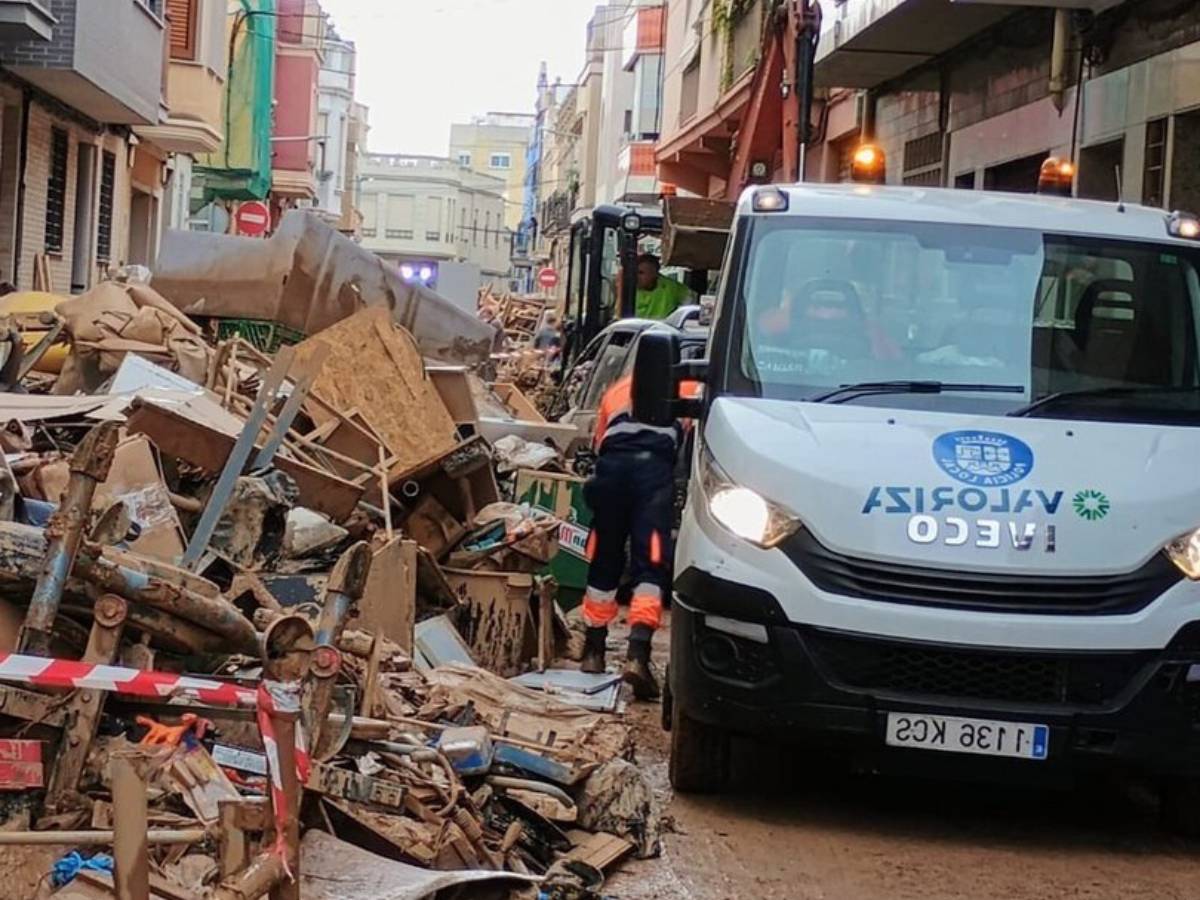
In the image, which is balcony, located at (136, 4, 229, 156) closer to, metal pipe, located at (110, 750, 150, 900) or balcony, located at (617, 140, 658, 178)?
balcony, located at (617, 140, 658, 178)

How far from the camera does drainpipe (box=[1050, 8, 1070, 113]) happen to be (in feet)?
49.2

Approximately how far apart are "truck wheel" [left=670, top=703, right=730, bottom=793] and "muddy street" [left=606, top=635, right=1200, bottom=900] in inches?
2.6

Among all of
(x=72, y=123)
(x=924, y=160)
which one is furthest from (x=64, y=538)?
(x=72, y=123)

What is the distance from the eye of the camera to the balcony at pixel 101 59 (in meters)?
19.5

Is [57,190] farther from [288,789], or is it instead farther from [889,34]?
[288,789]

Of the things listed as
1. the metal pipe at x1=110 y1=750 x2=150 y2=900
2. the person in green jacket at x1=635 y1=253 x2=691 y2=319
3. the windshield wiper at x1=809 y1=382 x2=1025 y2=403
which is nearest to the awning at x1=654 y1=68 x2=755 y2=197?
the person in green jacket at x1=635 y1=253 x2=691 y2=319

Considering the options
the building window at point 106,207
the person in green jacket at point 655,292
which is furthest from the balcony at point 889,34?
the building window at point 106,207

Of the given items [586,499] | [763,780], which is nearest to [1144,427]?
[763,780]

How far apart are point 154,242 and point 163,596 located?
27.7 metres

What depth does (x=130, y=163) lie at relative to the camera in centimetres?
2886

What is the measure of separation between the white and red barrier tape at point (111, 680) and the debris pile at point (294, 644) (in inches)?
0.5

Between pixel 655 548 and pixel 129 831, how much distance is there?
5.41 m

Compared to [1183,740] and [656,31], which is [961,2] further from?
[656,31]

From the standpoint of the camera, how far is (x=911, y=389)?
7.01m
